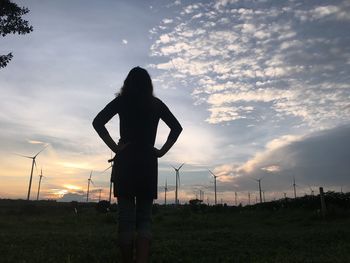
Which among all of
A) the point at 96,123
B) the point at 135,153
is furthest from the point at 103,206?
the point at 135,153

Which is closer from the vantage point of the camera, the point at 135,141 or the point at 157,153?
the point at 135,141

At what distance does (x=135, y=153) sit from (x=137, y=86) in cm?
90

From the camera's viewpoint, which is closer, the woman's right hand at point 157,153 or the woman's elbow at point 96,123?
the woman's right hand at point 157,153

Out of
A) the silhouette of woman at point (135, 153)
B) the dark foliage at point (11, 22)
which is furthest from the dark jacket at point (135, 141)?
the dark foliage at point (11, 22)

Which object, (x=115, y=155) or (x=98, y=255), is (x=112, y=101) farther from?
(x=98, y=255)

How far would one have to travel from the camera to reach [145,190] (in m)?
4.68

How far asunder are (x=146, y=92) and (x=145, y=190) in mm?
1260

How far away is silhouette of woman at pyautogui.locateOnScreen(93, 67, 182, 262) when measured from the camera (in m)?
4.59

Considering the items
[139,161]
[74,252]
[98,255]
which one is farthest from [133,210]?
[74,252]

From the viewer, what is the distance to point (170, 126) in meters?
5.33

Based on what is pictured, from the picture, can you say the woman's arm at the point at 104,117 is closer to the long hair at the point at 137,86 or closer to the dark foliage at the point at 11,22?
the long hair at the point at 137,86

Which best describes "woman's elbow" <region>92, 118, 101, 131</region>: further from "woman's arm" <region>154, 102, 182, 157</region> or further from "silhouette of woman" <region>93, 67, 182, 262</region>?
"woman's arm" <region>154, 102, 182, 157</region>

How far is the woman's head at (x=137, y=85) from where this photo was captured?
16.4ft

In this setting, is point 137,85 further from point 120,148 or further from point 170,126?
point 120,148
